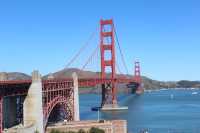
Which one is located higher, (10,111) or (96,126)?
(10,111)

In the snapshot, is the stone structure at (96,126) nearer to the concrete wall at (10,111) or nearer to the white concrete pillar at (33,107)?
the white concrete pillar at (33,107)

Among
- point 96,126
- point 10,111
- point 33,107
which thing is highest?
point 33,107

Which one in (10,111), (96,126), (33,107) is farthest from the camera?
(96,126)

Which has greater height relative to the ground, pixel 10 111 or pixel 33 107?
pixel 33 107

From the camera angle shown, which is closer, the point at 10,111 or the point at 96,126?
the point at 10,111

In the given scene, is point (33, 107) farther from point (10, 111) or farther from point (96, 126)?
point (96, 126)

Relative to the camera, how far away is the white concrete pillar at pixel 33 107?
44.8 m

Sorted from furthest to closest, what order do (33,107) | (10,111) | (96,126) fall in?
(96,126) → (10,111) → (33,107)

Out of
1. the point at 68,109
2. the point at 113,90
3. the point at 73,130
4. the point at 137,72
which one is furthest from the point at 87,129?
the point at 137,72

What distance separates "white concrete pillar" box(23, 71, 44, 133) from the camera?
147ft

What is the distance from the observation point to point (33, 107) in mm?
44969

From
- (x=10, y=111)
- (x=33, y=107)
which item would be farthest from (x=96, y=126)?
(x=10, y=111)

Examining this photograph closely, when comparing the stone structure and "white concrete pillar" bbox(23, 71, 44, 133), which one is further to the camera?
the stone structure

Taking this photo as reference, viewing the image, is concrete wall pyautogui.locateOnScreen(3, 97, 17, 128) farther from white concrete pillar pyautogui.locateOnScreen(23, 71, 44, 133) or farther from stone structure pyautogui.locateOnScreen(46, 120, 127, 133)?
stone structure pyautogui.locateOnScreen(46, 120, 127, 133)
